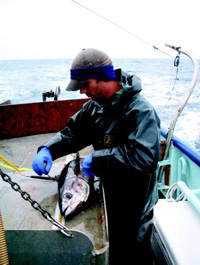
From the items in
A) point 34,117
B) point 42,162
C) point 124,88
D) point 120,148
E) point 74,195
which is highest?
point 124,88

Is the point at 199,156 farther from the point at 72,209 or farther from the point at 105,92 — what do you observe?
the point at 72,209

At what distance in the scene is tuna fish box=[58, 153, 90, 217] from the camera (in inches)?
71.3

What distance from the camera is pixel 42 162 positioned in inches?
86.0

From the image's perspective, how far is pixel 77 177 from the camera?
2143 millimetres

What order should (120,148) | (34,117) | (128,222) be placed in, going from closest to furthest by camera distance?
1. (120,148)
2. (128,222)
3. (34,117)

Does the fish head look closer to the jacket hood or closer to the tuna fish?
the tuna fish

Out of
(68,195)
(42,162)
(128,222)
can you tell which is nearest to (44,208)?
(68,195)

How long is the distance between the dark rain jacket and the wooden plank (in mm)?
2522

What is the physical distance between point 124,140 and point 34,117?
3319 millimetres

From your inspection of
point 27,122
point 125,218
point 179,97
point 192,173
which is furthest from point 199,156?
point 179,97

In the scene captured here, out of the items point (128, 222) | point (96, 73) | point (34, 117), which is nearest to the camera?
point (96, 73)

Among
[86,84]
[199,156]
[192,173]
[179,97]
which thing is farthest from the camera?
[179,97]

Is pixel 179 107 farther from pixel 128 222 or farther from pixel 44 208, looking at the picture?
pixel 44 208

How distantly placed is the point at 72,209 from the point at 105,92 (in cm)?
105
